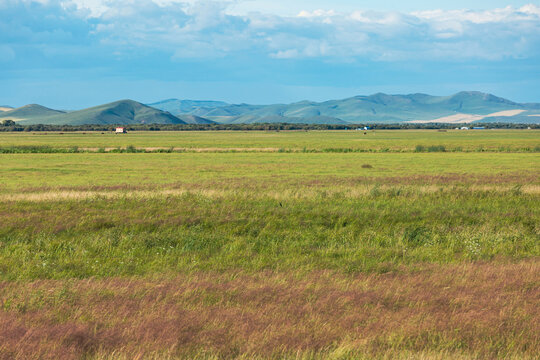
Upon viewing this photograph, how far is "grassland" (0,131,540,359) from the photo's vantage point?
28.2 feet

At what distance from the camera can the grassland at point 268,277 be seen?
338 inches

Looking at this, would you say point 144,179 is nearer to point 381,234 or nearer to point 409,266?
point 381,234

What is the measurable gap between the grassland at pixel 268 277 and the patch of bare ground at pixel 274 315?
0.03m

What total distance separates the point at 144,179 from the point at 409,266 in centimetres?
3064

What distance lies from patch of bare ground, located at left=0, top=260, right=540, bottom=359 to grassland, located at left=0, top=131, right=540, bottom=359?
0.11ft

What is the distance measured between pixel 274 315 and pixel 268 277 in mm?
3013

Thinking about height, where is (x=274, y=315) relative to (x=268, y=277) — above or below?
above

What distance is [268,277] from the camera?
12742 mm

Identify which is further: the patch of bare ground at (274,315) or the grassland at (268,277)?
the grassland at (268,277)

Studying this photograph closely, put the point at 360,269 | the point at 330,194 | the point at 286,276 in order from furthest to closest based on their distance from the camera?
the point at 330,194, the point at 360,269, the point at 286,276

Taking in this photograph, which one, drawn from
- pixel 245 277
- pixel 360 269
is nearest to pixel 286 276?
pixel 245 277

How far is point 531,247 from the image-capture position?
1697cm

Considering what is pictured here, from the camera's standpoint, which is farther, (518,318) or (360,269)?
(360,269)

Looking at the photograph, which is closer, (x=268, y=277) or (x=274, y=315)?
(x=274, y=315)
